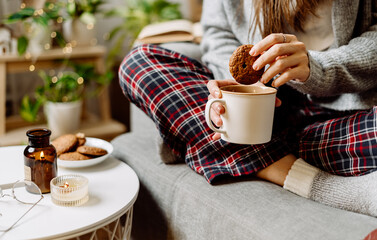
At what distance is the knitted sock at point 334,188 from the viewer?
753 mm

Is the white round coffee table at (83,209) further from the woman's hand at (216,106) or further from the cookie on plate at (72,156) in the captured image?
the woman's hand at (216,106)

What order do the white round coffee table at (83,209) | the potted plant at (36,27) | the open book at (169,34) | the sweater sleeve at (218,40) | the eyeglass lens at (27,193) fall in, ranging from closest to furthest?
the white round coffee table at (83,209)
the eyeglass lens at (27,193)
the sweater sleeve at (218,40)
the open book at (169,34)
the potted plant at (36,27)

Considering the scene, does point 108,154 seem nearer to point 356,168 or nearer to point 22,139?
point 356,168

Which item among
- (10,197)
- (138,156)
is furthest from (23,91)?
(10,197)

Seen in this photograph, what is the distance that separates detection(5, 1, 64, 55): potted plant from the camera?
5.51 feet

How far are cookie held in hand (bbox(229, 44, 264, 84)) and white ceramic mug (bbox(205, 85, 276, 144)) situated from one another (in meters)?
0.03

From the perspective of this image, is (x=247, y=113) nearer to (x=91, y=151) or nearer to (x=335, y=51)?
(x=335, y=51)

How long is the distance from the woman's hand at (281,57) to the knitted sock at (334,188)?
0.65 feet

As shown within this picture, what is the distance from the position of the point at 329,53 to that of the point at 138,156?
54 cm

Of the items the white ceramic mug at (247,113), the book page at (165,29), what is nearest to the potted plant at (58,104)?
the book page at (165,29)

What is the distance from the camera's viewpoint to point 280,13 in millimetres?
942

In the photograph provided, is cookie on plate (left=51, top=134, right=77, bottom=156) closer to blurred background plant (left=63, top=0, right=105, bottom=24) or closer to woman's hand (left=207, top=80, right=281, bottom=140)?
woman's hand (left=207, top=80, right=281, bottom=140)

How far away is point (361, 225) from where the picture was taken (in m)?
0.70

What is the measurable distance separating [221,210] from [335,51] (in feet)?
1.38
